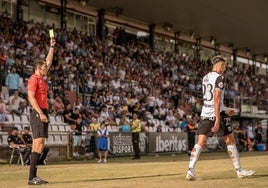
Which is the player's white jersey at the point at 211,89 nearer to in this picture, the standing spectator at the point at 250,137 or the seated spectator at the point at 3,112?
the seated spectator at the point at 3,112

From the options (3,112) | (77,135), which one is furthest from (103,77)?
(3,112)

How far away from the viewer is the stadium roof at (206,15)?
36428mm

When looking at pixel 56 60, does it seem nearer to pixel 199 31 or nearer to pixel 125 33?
pixel 125 33

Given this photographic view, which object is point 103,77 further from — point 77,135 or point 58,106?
point 77,135

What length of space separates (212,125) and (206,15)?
30525mm

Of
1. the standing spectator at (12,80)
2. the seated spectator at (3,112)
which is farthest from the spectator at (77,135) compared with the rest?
the seated spectator at (3,112)

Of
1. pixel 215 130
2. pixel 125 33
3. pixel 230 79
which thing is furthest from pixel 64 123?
pixel 230 79

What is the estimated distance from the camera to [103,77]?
95.2 ft

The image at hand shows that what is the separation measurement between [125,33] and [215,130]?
31.5 m

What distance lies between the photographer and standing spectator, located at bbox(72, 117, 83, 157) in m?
22.0

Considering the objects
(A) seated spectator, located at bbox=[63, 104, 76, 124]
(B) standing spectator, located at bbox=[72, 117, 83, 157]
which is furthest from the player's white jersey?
(A) seated spectator, located at bbox=[63, 104, 76, 124]

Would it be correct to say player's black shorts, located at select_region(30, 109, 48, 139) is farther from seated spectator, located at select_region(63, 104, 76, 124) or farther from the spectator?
seated spectator, located at select_region(63, 104, 76, 124)

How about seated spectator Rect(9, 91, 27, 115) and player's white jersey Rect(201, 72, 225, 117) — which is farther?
seated spectator Rect(9, 91, 27, 115)

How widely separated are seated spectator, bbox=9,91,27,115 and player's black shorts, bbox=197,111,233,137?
12300mm
